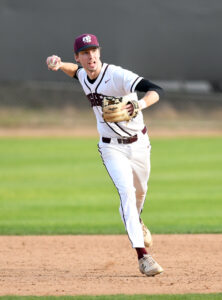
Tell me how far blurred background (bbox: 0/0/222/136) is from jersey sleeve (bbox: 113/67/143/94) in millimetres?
19503

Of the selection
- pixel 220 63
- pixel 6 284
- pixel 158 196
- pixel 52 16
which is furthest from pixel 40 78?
pixel 6 284

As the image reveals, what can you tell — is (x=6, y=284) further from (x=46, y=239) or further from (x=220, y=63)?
(x=220, y=63)

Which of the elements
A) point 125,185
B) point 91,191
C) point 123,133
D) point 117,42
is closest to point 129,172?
point 125,185

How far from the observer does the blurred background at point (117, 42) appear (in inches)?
1026

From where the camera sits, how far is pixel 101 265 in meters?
6.71

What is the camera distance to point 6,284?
18.8 feet

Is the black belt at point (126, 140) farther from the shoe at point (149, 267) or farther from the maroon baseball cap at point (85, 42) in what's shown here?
the shoe at point (149, 267)

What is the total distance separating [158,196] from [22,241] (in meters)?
4.08

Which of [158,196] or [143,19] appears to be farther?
[143,19]

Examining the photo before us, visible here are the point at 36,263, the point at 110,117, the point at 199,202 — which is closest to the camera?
the point at 110,117

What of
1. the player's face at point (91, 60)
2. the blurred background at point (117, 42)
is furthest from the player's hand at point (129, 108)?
the blurred background at point (117, 42)

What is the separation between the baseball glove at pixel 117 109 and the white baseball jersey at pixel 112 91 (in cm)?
28

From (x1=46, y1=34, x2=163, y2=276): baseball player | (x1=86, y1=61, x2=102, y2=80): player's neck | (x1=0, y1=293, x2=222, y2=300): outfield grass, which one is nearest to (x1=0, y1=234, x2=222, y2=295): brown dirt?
(x1=0, y1=293, x2=222, y2=300): outfield grass

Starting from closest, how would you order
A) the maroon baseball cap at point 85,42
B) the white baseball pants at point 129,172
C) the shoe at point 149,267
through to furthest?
the shoe at point 149,267
the white baseball pants at point 129,172
the maroon baseball cap at point 85,42
